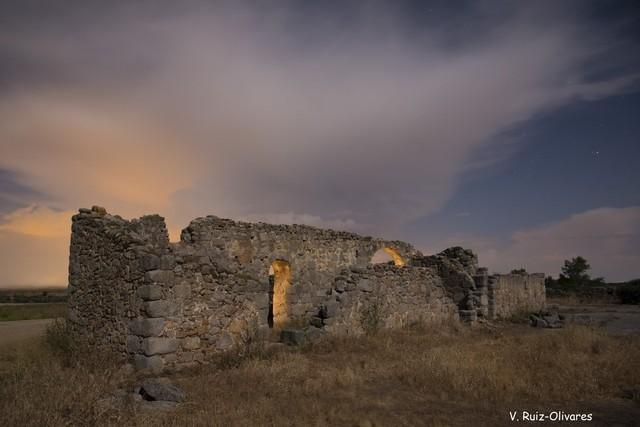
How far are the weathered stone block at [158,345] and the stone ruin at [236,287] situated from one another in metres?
0.02

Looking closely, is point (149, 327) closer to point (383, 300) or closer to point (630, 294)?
point (383, 300)

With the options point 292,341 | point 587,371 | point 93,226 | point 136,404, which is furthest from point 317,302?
point 136,404

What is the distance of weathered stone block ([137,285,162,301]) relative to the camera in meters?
7.55

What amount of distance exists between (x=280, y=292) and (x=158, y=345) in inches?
335

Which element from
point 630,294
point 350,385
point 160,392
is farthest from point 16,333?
point 630,294

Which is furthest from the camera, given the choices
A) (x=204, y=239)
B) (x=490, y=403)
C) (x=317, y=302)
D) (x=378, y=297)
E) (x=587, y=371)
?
(x=317, y=302)

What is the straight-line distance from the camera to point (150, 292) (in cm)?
755

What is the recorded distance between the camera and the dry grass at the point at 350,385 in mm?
5262

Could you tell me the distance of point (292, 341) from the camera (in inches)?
382

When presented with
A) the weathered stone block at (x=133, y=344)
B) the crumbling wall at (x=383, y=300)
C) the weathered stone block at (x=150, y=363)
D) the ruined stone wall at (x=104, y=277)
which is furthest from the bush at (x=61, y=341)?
the crumbling wall at (x=383, y=300)

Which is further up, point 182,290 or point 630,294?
point 182,290

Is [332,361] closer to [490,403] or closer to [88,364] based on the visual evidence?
[490,403]

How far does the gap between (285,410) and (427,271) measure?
9831 millimetres

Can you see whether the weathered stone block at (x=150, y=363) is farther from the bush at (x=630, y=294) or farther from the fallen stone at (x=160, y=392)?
the bush at (x=630, y=294)
